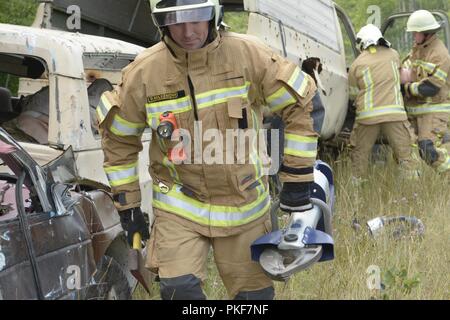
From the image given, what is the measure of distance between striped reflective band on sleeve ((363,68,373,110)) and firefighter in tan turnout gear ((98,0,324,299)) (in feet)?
14.4

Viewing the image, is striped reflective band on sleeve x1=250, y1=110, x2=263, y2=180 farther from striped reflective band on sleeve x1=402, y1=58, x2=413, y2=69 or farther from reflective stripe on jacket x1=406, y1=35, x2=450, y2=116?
striped reflective band on sleeve x1=402, y1=58, x2=413, y2=69

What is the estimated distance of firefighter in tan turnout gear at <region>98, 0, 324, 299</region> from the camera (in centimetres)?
327

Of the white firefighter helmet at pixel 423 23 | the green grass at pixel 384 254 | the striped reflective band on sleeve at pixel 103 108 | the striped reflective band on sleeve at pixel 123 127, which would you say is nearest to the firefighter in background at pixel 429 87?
the white firefighter helmet at pixel 423 23

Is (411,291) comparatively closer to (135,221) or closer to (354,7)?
(135,221)

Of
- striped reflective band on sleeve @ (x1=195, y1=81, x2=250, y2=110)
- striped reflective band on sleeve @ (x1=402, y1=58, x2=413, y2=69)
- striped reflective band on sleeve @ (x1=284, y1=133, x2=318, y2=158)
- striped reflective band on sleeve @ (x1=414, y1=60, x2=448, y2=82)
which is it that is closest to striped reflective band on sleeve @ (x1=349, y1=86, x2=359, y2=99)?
striped reflective band on sleeve @ (x1=402, y1=58, x2=413, y2=69)

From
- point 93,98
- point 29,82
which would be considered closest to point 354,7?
point 29,82

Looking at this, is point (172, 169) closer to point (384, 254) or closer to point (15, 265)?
point (15, 265)

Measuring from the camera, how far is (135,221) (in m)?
3.56

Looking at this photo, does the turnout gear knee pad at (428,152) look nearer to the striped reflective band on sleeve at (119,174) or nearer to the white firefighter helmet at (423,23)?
the white firefighter helmet at (423,23)

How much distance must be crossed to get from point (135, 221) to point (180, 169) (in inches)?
14.4

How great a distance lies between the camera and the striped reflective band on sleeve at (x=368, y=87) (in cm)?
768

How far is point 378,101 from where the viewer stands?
762 centimetres

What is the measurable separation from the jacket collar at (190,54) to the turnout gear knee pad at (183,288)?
3.00 ft

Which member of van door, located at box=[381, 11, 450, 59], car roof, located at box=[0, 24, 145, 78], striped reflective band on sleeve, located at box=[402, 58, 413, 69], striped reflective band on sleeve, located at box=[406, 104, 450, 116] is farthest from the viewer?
van door, located at box=[381, 11, 450, 59]
